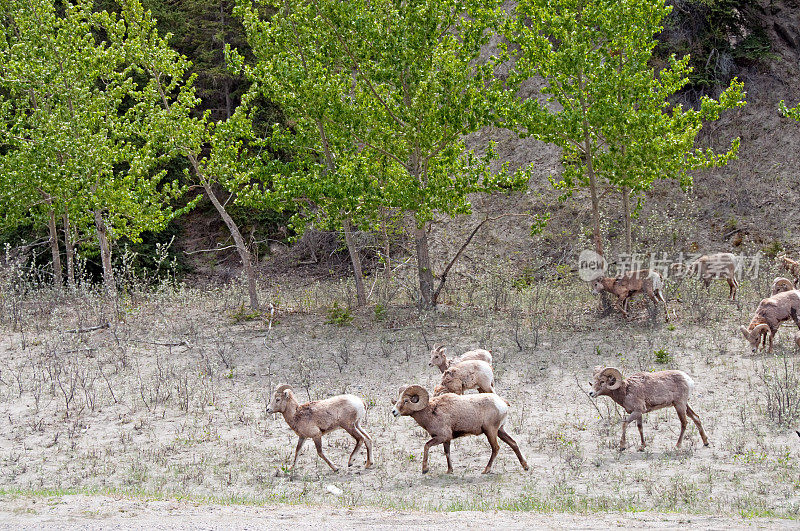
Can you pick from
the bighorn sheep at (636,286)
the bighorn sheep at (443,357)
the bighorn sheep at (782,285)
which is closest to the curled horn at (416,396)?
the bighorn sheep at (443,357)

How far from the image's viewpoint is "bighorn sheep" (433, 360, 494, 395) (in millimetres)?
10844

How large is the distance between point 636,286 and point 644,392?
7.50m

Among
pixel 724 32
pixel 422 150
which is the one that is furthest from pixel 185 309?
pixel 724 32

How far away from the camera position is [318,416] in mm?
9656

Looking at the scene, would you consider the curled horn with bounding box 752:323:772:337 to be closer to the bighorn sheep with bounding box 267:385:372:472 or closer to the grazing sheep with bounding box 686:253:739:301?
the grazing sheep with bounding box 686:253:739:301

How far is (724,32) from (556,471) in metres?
23.2

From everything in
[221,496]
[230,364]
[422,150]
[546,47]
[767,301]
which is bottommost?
[221,496]

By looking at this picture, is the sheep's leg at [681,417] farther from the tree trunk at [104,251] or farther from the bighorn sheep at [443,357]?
the tree trunk at [104,251]

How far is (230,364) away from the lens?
601 inches

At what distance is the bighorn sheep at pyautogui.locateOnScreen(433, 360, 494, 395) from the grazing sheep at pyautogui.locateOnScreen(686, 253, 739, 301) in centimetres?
976

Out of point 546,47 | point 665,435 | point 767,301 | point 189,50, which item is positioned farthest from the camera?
point 189,50

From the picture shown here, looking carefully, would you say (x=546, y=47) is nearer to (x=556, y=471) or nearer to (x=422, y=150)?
(x=422, y=150)

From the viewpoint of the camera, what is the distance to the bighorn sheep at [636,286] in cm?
1689

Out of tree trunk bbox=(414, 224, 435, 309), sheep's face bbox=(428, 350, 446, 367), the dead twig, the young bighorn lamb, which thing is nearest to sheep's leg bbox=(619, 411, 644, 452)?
the young bighorn lamb
